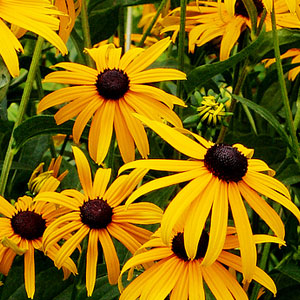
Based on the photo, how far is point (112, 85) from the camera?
76cm

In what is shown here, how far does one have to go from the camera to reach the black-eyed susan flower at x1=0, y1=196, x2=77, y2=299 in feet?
2.42

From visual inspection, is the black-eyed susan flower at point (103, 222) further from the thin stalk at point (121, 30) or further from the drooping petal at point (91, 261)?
the thin stalk at point (121, 30)

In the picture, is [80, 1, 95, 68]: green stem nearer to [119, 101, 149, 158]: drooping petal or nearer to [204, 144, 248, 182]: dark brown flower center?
[119, 101, 149, 158]: drooping petal

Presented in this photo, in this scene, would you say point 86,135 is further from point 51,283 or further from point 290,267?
point 290,267

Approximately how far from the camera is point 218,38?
1000mm

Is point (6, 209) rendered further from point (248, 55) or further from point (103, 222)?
point (248, 55)

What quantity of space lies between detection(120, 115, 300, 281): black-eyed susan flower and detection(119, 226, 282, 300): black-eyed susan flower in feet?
0.12

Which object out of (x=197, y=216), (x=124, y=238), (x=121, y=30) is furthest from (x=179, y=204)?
(x=121, y=30)

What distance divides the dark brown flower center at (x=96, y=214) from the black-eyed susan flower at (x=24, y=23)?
166 millimetres

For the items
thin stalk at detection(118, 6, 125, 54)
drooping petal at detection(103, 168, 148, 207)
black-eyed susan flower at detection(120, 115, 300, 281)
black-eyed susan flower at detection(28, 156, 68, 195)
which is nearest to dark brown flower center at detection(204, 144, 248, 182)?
black-eyed susan flower at detection(120, 115, 300, 281)

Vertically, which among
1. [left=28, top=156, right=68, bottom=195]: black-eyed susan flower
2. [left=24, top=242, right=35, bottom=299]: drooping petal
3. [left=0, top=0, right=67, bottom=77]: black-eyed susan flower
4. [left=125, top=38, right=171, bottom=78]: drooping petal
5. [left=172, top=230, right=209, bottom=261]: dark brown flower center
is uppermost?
[left=0, top=0, right=67, bottom=77]: black-eyed susan flower

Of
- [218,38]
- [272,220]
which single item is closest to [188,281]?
[272,220]

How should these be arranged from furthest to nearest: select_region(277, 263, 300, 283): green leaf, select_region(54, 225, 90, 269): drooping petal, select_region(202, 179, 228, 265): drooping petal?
select_region(277, 263, 300, 283): green leaf, select_region(54, 225, 90, 269): drooping petal, select_region(202, 179, 228, 265): drooping petal

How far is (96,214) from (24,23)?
0.68 ft
